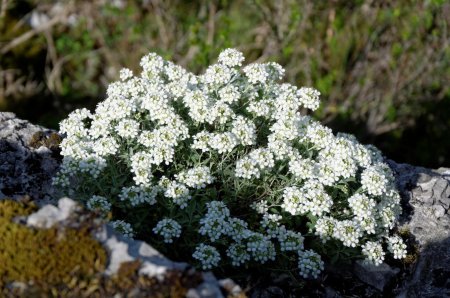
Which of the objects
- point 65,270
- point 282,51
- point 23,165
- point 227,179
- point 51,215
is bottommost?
point 65,270

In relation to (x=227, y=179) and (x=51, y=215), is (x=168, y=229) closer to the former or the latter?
(x=227, y=179)

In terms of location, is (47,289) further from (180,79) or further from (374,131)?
(374,131)

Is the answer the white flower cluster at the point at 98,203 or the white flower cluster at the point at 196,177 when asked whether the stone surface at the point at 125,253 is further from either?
the white flower cluster at the point at 196,177

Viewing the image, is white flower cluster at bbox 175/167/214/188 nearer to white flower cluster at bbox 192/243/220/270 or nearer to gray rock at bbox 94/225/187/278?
white flower cluster at bbox 192/243/220/270

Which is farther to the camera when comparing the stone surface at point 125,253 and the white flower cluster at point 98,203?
the white flower cluster at point 98,203

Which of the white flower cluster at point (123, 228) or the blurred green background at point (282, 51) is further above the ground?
the blurred green background at point (282, 51)

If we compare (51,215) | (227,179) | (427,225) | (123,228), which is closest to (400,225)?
(427,225)

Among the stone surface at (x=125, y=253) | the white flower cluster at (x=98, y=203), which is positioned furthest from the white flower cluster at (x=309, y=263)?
the white flower cluster at (x=98, y=203)

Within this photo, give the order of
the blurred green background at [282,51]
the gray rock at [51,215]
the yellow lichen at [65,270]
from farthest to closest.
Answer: the blurred green background at [282,51] → the gray rock at [51,215] → the yellow lichen at [65,270]
